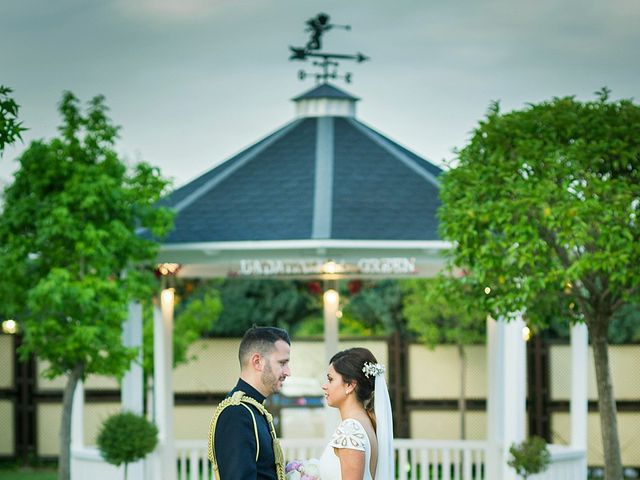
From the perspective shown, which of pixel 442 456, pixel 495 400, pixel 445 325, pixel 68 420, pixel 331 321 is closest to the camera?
pixel 68 420

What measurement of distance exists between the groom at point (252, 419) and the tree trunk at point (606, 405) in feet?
25.1

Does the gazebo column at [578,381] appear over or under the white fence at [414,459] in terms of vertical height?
over

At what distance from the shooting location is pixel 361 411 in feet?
22.1

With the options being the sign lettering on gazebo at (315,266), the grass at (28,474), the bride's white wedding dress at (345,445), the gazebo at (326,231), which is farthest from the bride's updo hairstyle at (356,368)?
the grass at (28,474)

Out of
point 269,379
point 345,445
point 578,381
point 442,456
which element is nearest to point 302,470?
point 345,445

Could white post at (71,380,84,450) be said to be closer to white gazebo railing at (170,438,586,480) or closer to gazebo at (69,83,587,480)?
gazebo at (69,83,587,480)

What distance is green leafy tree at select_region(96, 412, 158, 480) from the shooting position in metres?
14.3

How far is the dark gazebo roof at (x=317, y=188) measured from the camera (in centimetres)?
1450

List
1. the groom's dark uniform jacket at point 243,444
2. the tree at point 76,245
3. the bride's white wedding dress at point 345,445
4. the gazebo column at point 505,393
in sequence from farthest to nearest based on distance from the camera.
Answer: the gazebo column at point 505,393 → the tree at point 76,245 → the bride's white wedding dress at point 345,445 → the groom's dark uniform jacket at point 243,444

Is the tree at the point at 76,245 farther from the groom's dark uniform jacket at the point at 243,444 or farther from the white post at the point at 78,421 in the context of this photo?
the groom's dark uniform jacket at the point at 243,444

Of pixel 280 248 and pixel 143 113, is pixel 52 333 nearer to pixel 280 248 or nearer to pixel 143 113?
pixel 280 248

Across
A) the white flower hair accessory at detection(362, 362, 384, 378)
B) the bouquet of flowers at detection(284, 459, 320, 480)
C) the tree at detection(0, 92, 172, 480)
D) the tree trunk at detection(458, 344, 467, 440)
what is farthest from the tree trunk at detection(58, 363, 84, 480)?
the bouquet of flowers at detection(284, 459, 320, 480)

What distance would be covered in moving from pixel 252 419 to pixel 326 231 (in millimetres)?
9059

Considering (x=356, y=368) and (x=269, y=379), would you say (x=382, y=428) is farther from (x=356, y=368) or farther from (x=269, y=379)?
(x=269, y=379)
